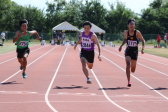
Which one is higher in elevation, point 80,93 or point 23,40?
point 23,40

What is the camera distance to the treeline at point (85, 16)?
68.8 metres

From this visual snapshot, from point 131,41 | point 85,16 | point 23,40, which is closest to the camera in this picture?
point 131,41

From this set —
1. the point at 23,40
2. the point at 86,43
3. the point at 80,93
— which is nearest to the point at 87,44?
Answer: the point at 86,43

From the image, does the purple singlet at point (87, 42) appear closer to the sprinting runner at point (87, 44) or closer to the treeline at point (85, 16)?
the sprinting runner at point (87, 44)

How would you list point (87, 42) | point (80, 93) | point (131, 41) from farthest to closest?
1. point (87, 42)
2. point (131, 41)
3. point (80, 93)

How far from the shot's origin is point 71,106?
7734 mm

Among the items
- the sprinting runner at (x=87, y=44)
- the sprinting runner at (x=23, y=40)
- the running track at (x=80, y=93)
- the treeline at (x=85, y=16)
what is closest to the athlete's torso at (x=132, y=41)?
the sprinting runner at (x=87, y=44)

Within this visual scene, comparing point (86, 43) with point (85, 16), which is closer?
point (86, 43)

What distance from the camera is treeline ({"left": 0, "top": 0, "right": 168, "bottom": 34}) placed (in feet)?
226

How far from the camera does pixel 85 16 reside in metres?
76.8

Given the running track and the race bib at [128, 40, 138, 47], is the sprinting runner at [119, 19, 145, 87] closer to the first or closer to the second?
the race bib at [128, 40, 138, 47]

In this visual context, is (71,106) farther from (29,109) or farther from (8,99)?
(8,99)

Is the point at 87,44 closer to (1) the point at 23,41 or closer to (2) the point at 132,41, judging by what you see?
(2) the point at 132,41

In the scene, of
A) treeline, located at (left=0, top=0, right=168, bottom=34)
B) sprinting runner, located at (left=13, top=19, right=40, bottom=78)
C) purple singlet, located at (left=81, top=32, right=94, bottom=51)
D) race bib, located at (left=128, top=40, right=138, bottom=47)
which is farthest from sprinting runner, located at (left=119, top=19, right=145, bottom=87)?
treeline, located at (left=0, top=0, right=168, bottom=34)
